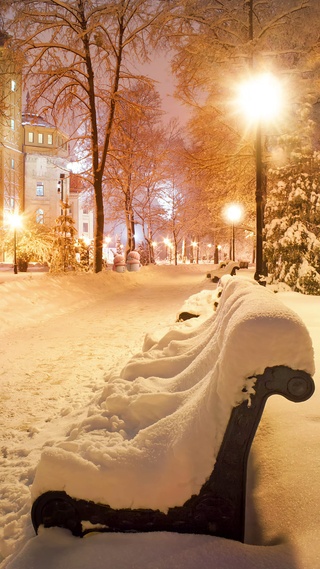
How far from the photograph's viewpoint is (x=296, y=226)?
589 inches

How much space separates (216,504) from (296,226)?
13865 millimetres

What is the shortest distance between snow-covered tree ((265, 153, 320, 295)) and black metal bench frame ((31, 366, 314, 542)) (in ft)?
42.5

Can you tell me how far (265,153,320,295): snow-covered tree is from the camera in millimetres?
14508

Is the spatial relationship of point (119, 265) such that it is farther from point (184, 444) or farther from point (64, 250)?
point (184, 444)

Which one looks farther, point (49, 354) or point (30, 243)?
point (30, 243)

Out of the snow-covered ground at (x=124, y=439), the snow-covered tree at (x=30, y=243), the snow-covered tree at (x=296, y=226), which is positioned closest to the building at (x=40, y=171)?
the snow-covered tree at (x=30, y=243)

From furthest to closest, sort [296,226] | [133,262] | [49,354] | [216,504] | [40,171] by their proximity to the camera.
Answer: [40,171]
[133,262]
[296,226]
[49,354]
[216,504]

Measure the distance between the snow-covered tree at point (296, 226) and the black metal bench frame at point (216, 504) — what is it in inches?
509

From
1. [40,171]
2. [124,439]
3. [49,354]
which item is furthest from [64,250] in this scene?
[40,171]

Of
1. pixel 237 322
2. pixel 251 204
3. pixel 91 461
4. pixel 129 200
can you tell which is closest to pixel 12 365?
pixel 91 461

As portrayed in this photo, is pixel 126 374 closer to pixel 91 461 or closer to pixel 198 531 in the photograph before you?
pixel 91 461

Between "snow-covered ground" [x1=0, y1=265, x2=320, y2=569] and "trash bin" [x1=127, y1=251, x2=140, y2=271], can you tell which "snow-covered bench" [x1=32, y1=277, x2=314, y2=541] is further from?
"trash bin" [x1=127, y1=251, x2=140, y2=271]

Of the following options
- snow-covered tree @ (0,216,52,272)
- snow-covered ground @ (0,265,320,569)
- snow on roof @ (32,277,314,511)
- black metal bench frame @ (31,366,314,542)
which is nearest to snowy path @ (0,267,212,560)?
snow-covered ground @ (0,265,320,569)

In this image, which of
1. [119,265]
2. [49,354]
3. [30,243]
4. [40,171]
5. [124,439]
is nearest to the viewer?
[124,439]
